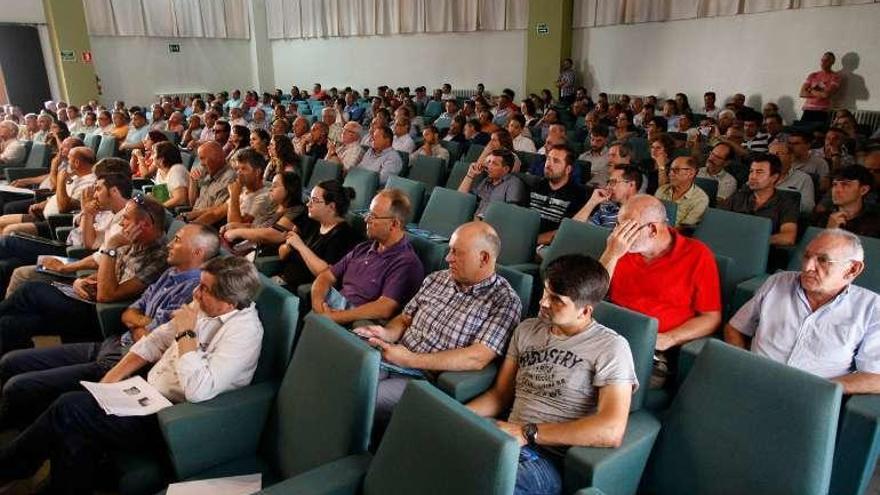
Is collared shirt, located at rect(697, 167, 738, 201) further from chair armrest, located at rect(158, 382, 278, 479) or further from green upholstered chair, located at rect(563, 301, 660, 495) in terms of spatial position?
chair armrest, located at rect(158, 382, 278, 479)

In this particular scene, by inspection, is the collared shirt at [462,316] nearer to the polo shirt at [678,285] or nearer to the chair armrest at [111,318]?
the polo shirt at [678,285]

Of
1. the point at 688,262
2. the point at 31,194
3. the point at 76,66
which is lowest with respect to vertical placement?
the point at 31,194

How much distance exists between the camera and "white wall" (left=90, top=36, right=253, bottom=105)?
1302 cm

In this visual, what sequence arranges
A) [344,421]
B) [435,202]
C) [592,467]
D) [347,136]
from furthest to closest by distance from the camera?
[347,136]
[435,202]
[344,421]
[592,467]

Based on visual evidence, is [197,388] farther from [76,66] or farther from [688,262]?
[76,66]

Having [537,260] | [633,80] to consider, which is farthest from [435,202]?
[633,80]

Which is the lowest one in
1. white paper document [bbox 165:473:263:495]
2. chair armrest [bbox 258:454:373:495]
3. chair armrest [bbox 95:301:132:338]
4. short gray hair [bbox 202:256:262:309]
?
white paper document [bbox 165:473:263:495]

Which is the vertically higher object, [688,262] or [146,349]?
[688,262]

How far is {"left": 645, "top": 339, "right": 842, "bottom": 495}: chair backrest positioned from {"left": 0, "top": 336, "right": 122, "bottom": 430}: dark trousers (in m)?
2.07

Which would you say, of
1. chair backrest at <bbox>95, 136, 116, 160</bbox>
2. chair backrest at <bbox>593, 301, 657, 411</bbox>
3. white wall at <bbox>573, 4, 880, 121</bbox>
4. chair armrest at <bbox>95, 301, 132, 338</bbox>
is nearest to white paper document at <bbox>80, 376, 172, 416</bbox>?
chair armrest at <bbox>95, 301, 132, 338</bbox>

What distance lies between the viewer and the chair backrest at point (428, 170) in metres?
4.84

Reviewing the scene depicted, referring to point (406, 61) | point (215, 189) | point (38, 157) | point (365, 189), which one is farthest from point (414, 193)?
point (406, 61)

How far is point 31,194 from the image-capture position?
5430 mm

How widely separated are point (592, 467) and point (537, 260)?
71.4 inches
